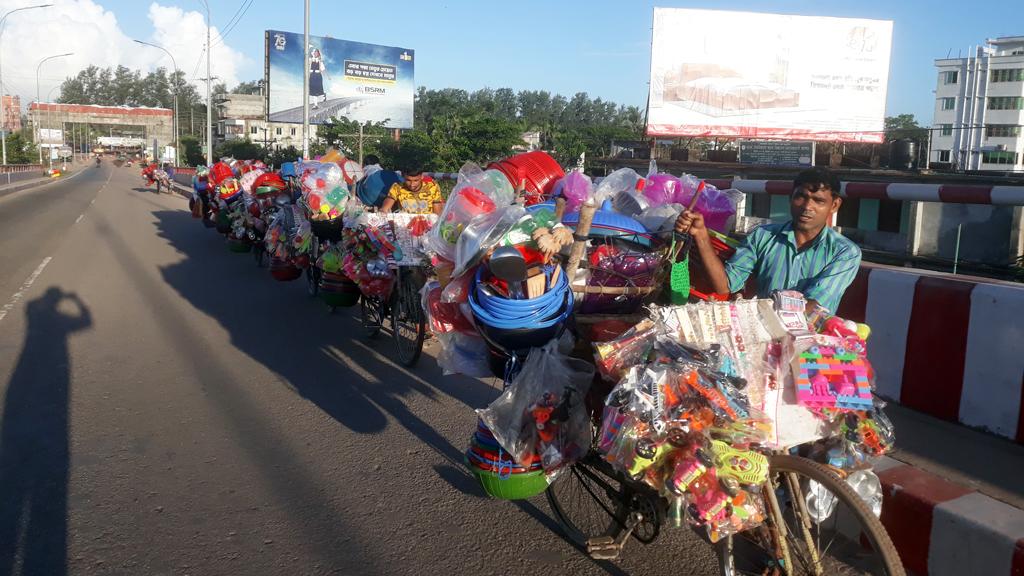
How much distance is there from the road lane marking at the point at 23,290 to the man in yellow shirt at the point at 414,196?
14.4 ft

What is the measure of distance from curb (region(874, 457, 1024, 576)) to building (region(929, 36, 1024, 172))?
7917 cm

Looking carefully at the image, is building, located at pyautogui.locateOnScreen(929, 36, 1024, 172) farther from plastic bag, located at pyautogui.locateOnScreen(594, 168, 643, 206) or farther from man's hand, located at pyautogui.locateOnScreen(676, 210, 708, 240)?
man's hand, located at pyautogui.locateOnScreen(676, 210, 708, 240)

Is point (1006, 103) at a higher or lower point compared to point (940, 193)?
higher

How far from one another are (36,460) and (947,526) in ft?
15.3

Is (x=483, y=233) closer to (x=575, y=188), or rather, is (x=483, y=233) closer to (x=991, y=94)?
(x=575, y=188)

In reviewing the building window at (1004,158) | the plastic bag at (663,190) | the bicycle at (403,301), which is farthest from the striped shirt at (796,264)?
the building window at (1004,158)

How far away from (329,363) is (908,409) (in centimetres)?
454

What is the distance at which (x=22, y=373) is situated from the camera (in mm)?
6352

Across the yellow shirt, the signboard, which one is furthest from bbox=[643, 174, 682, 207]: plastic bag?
the signboard

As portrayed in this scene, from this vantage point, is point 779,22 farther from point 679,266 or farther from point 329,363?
point 679,266

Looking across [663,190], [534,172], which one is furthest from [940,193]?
[534,172]

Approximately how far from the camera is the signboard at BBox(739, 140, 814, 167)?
26109 millimetres

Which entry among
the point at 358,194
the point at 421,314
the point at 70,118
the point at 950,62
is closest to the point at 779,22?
the point at 358,194

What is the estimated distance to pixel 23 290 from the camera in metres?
10.4
